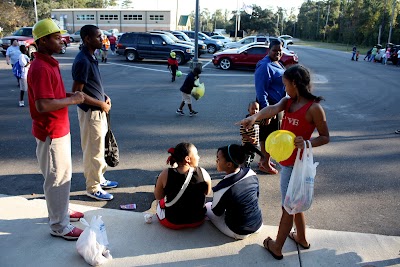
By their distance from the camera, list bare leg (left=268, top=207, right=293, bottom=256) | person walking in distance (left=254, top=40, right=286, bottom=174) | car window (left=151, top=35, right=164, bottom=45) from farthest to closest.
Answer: car window (left=151, top=35, right=164, bottom=45) → person walking in distance (left=254, top=40, right=286, bottom=174) → bare leg (left=268, top=207, right=293, bottom=256)

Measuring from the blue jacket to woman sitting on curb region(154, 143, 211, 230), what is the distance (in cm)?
202

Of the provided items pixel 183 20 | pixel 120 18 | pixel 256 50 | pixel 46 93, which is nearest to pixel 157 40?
pixel 256 50

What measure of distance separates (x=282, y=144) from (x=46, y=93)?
6.55 feet

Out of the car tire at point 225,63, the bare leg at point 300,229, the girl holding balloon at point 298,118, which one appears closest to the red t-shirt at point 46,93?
the girl holding balloon at point 298,118

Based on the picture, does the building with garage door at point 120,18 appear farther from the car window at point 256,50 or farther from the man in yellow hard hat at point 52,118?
the man in yellow hard hat at point 52,118

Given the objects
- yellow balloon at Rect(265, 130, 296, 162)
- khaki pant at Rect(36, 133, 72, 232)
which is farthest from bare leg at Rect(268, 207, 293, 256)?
khaki pant at Rect(36, 133, 72, 232)

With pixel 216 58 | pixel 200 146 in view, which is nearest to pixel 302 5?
pixel 216 58

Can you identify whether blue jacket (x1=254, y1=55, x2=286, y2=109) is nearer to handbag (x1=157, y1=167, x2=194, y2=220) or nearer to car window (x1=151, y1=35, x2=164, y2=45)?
handbag (x1=157, y1=167, x2=194, y2=220)

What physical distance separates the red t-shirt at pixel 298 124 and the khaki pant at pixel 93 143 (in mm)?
2249

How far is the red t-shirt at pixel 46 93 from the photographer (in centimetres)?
294

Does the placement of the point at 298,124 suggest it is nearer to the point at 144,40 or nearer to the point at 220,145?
the point at 220,145

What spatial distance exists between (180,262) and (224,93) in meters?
9.75

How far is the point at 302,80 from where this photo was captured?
2906mm

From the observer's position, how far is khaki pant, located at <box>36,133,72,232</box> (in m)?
3.16
